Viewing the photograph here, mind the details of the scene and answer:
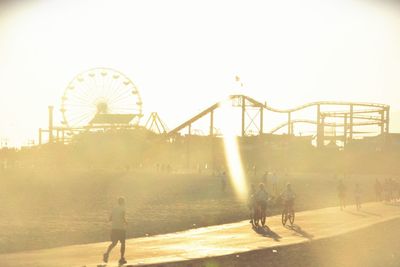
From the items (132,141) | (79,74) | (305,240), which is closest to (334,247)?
(305,240)

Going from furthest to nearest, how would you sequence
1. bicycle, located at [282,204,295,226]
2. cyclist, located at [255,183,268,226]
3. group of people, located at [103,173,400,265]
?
1. bicycle, located at [282,204,295,226]
2. cyclist, located at [255,183,268,226]
3. group of people, located at [103,173,400,265]

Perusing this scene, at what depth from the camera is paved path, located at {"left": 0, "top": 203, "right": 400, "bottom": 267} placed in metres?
14.2

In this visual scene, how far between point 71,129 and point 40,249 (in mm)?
69388

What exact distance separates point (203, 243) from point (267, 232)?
3645 millimetres

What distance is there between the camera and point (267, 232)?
20.9 metres

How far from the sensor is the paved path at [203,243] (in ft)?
46.6

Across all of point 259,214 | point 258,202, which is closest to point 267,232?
point 258,202

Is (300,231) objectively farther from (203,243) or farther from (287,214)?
(203,243)

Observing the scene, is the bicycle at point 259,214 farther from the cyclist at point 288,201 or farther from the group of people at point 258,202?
the cyclist at point 288,201

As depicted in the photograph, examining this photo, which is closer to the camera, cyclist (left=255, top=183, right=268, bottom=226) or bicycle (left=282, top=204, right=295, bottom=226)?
cyclist (left=255, top=183, right=268, bottom=226)

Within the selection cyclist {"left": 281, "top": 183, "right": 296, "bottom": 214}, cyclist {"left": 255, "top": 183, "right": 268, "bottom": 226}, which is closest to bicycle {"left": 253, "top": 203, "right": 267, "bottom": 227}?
cyclist {"left": 255, "top": 183, "right": 268, "bottom": 226}

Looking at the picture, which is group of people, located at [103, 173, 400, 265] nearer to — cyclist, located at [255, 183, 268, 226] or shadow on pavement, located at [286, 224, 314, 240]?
cyclist, located at [255, 183, 268, 226]

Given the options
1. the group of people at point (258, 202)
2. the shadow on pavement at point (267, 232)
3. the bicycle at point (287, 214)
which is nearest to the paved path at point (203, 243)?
the shadow on pavement at point (267, 232)

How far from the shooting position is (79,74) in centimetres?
7706
